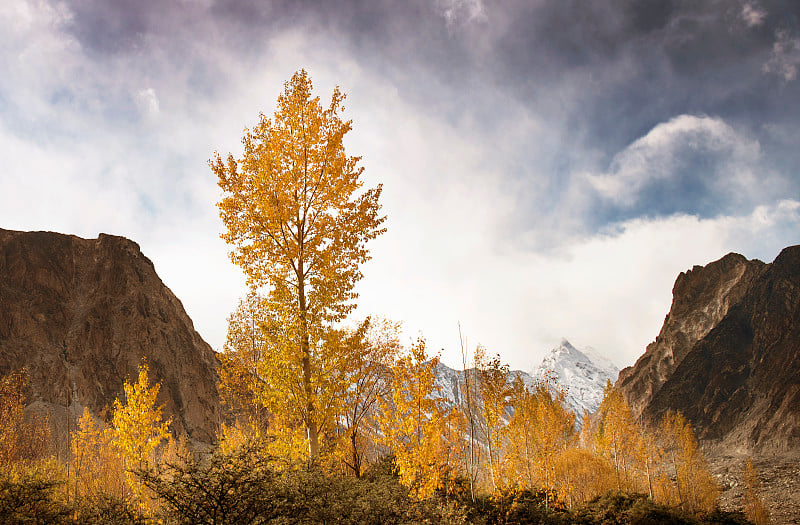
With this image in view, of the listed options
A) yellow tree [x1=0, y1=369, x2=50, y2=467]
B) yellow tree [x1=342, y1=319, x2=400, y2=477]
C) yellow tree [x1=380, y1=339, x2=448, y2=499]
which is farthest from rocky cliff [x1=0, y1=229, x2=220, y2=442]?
yellow tree [x1=380, y1=339, x2=448, y2=499]

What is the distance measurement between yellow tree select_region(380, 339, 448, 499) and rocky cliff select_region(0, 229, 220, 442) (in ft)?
201

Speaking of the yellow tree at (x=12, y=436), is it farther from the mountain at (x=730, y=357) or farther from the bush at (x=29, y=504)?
the mountain at (x=730, y=357)

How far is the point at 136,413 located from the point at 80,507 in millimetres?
9013

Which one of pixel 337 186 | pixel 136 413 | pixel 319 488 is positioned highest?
pixel 337 186

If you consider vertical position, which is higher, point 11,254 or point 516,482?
point 11,254

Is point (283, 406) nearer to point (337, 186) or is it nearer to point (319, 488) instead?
point (319, 488)

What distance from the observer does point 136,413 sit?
52.4 ft

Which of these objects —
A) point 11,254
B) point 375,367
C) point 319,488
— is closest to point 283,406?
point 319,488

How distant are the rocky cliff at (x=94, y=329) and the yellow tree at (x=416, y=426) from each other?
61136 mm

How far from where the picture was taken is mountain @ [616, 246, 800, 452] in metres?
81.8

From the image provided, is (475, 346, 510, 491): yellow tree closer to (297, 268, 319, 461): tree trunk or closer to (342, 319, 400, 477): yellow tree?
(342, 319, 400, 477): yellow tree

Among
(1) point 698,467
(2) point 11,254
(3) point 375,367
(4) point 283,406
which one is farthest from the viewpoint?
(2) point 11,254

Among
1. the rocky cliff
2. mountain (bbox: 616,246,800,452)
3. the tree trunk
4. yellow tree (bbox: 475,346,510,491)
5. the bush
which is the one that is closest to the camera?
the bush

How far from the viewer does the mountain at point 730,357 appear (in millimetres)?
81750
